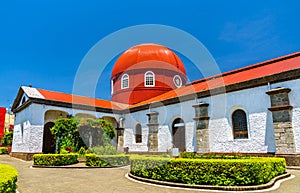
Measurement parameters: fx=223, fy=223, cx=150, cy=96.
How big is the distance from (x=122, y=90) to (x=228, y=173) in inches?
870

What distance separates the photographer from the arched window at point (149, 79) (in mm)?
28031

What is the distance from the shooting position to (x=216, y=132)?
16.4 meters

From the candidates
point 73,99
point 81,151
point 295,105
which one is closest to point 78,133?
point 81,151

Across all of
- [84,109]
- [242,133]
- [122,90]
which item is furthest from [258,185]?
[122,90]

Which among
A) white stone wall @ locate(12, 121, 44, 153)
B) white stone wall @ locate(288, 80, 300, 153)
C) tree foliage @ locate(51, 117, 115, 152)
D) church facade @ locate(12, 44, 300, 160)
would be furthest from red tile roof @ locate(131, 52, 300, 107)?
white stone wall @ locate(12, 121, 44, 153)

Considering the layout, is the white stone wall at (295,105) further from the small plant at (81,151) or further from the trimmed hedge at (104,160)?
the small plant at (81,151)

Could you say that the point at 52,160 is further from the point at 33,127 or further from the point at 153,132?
the point at 153,132

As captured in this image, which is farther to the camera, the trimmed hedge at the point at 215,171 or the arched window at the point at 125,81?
the arched window at the point at 125,81

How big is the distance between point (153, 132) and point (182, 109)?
3.97 meters

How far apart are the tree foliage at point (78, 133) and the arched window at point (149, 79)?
35.3 feet

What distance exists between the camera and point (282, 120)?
42.5 feet

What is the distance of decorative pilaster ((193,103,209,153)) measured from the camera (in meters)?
16.6

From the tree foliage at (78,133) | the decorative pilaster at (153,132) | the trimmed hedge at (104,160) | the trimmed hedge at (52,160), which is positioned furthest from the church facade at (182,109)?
the trimmed hedge at (104,160)

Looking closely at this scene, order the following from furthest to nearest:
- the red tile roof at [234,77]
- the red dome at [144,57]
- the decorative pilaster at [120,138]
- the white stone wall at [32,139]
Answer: the red dome at [144,57]
the decorative pilaster at [120,138]
the white stone wall at [32,139]
the red tile roof at [234,77]
